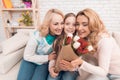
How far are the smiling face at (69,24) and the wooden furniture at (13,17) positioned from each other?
1.59m

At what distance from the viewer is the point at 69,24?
148cm

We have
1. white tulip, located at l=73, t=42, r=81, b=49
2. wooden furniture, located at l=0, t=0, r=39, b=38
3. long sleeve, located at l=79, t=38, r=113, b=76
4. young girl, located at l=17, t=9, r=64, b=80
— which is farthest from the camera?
wooden furniture, located at l=0, t=0, r=39, b=38

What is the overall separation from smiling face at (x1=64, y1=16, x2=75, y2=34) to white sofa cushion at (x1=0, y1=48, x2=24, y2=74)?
59cm

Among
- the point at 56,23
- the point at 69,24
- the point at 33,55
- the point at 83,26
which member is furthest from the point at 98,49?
the point at 33,55

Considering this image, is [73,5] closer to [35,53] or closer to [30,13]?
[30,13]

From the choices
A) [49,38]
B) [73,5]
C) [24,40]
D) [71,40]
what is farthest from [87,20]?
[73,5]

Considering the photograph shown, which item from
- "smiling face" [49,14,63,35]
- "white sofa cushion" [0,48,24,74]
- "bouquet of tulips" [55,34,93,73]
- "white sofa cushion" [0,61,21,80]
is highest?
"smiling face" [49,14,63,35]

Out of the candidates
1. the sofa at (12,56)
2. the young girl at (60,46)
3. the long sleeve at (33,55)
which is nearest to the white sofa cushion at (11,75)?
the sofa at (12,56)

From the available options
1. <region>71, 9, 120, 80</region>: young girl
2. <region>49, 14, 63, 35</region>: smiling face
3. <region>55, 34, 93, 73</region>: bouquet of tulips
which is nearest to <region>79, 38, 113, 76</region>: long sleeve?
<region>71, 9, 120, 80</region>: young girl

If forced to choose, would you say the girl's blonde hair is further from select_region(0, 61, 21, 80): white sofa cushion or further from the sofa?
select_region(0, 61, 21, 80): white sofa cushion

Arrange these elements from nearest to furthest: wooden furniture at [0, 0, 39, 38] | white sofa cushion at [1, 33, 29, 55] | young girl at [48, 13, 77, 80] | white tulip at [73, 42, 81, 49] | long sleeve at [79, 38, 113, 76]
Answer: white tulip at [73, 42, 81, 49], long sleeve at [79, 38, 113, 76], young girl at [48, 13, 77, 80], white sofa cushion at [1, 33, 29, 55], wooden furniture at [0, 0, 39, 38]

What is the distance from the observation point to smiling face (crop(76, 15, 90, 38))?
1.35 meters

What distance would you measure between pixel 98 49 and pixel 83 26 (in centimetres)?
22

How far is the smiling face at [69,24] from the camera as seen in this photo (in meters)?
1.46
